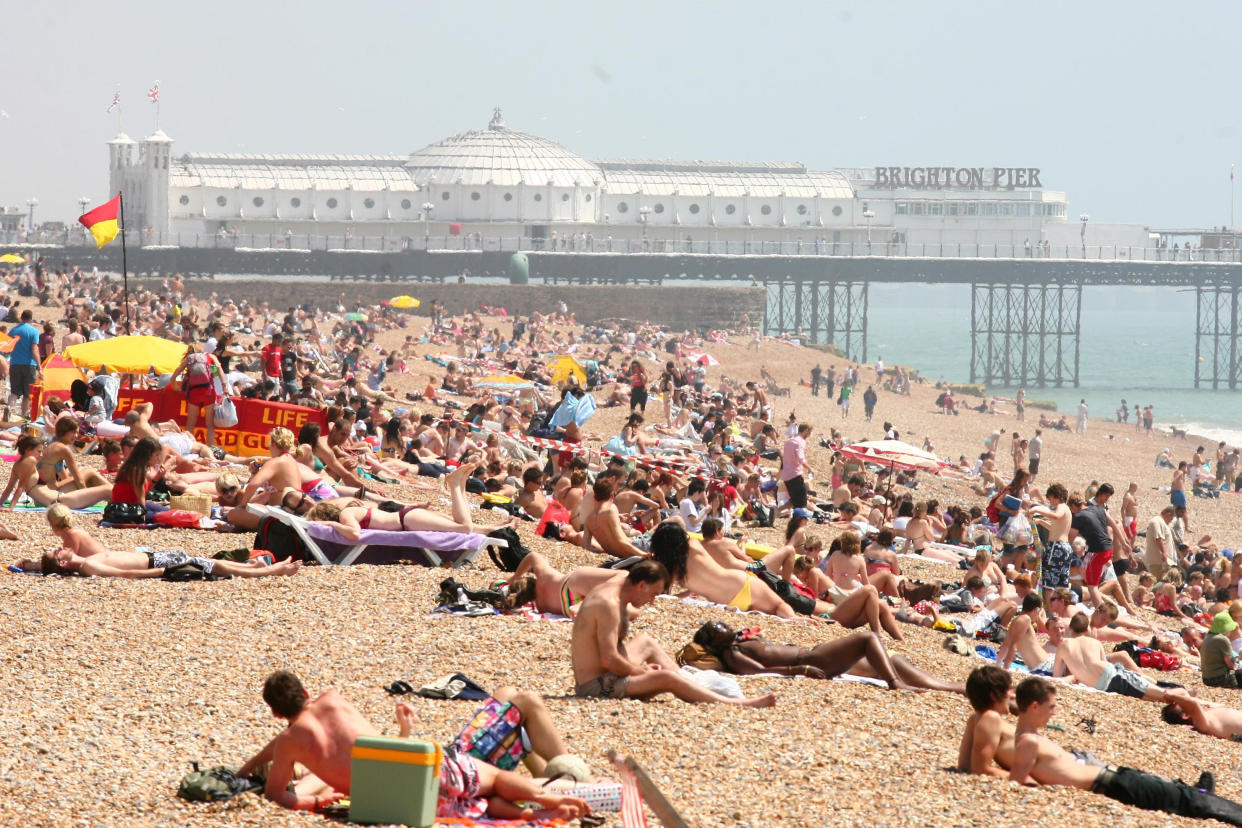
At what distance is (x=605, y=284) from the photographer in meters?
50.8

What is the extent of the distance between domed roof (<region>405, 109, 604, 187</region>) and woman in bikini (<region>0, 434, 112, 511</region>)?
48.0 m

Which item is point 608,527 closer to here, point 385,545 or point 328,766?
point 385,545

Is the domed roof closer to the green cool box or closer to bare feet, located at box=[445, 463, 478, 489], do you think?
bare feet, located at box=[445, 463, 478, 489]

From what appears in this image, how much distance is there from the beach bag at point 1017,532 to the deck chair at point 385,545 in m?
5.02

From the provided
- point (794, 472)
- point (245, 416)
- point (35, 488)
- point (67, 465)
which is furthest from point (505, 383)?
point (35, 488)

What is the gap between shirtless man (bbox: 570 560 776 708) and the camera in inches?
254

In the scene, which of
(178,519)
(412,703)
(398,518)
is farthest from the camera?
(178,519)

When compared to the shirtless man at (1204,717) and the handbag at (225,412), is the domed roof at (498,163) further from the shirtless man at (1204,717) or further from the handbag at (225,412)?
the shirtless man at (1204,717)

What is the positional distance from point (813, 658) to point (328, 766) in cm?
284

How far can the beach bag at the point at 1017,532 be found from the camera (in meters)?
12.5

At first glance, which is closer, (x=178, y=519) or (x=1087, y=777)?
(x=1087, y=777)

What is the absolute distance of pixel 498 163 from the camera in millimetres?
58875

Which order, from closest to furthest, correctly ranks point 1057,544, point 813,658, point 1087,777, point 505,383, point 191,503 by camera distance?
point 1087,777 < point 813,658 < point 191,503 < point 1057,544 < point 505,383

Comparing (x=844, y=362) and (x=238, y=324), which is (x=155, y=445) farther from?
(x=844, y=362)
